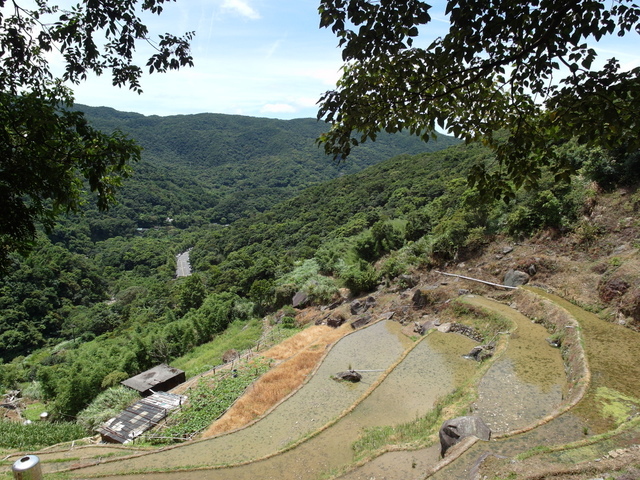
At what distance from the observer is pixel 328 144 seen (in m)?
3.60

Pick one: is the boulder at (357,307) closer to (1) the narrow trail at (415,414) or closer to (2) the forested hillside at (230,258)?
(2) the forested hillside at (230,258)

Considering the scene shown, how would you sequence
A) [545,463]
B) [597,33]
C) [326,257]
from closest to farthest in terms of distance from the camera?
[597,33], [545,463], [326,257]

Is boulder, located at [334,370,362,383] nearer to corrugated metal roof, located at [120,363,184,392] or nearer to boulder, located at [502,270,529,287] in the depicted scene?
boulder, located at [502,270,529,287]

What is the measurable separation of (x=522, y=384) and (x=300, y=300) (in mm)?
18478

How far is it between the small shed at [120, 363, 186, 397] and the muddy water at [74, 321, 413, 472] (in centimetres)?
731

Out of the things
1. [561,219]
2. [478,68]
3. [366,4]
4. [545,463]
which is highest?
[366,4]

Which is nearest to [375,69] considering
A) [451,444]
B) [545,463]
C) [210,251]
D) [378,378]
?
[545,463]

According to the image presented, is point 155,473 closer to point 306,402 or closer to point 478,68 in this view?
point 306,402

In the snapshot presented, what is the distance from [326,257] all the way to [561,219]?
17253 mm

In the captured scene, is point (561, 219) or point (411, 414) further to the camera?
point (561, 219)

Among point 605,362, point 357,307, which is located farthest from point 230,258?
point 605,362

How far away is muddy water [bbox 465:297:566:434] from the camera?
7852 mm

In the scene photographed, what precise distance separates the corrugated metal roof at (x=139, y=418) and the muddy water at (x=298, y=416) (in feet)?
9.34

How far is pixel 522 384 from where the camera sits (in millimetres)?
9031
